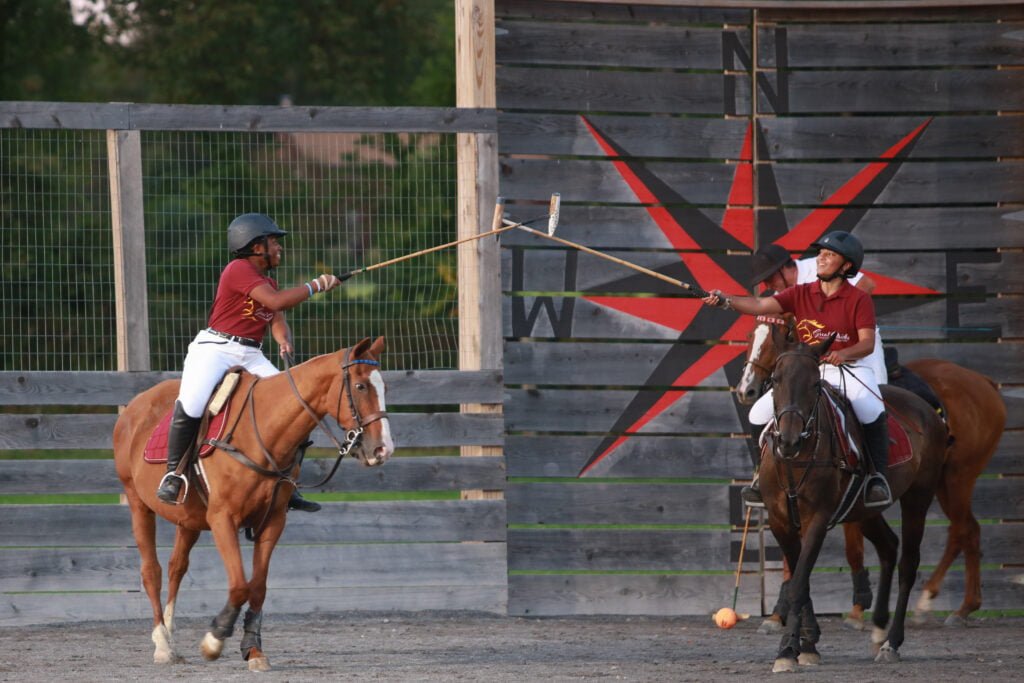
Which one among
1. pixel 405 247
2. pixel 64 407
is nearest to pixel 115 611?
pixel 64 407

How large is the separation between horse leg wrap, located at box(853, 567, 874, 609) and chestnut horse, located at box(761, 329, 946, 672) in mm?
1077

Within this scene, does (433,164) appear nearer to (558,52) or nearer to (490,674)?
(558,52)

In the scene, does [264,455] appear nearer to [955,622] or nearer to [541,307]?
[541,307]

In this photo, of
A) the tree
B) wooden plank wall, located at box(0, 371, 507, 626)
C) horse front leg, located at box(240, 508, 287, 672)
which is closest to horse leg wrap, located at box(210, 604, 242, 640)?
horse front leg, located at box(240, 508, 287, 672)

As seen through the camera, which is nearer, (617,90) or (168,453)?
(168,453)

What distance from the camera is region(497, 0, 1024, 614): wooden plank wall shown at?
11523 millimetres

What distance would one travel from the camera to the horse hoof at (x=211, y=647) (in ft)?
28.5

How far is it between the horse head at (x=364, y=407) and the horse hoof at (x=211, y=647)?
1.41 m

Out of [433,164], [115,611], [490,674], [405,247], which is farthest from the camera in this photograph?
[405,247]

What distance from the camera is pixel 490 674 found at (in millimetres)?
8695

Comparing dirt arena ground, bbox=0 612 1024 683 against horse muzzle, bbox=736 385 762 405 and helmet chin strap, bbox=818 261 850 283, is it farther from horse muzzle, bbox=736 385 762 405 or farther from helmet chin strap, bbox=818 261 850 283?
helmet chin strap, bbox=818 261 850 283

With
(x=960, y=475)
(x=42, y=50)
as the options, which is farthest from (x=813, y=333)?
(x=42, y=50)

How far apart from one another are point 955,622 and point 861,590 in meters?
0.77

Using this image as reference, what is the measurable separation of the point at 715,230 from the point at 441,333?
233 centimetres
